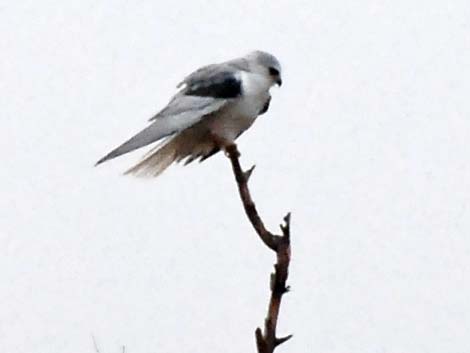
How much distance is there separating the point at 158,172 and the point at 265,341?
839 millimetres

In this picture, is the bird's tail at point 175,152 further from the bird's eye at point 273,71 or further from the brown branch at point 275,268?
the brown branch at point 275,268

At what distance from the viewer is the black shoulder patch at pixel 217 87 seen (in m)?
2.37

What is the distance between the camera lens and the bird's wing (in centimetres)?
216

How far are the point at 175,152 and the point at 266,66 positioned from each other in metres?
0.39

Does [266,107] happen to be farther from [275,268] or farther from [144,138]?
[275,268]

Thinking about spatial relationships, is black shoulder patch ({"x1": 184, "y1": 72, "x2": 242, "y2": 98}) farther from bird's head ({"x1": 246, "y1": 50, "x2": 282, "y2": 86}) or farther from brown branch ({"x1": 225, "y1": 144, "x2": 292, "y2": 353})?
brown branch ({"x1": 225, "y1": 144, "x2": 292, "y2": 353})

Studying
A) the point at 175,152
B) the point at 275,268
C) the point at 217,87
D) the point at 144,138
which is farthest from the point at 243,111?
the point at 275,268

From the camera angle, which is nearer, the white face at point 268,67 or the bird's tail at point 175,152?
the bird's tail at point 175,152

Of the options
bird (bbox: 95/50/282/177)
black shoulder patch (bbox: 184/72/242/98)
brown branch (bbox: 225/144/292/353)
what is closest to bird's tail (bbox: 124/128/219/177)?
bird (bbox: 95/50/282/177)

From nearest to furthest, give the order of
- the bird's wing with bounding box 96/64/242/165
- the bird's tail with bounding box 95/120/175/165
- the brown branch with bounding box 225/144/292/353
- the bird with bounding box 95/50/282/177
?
the brown branch with bounding box 225/144/292/353 < the bird's tail with bounding box 95/120/175/165 < the bird's wing with bounding box 96/64/242/165 < the bird with bounding box 95/50/282/177

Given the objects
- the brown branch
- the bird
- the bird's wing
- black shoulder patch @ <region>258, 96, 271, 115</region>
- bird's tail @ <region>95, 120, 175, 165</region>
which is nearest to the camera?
the brown branch

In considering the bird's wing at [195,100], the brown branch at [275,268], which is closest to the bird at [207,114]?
the bird's wing at [195,100]

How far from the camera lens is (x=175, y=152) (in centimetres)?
231

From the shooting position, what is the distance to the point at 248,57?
2.53 m
